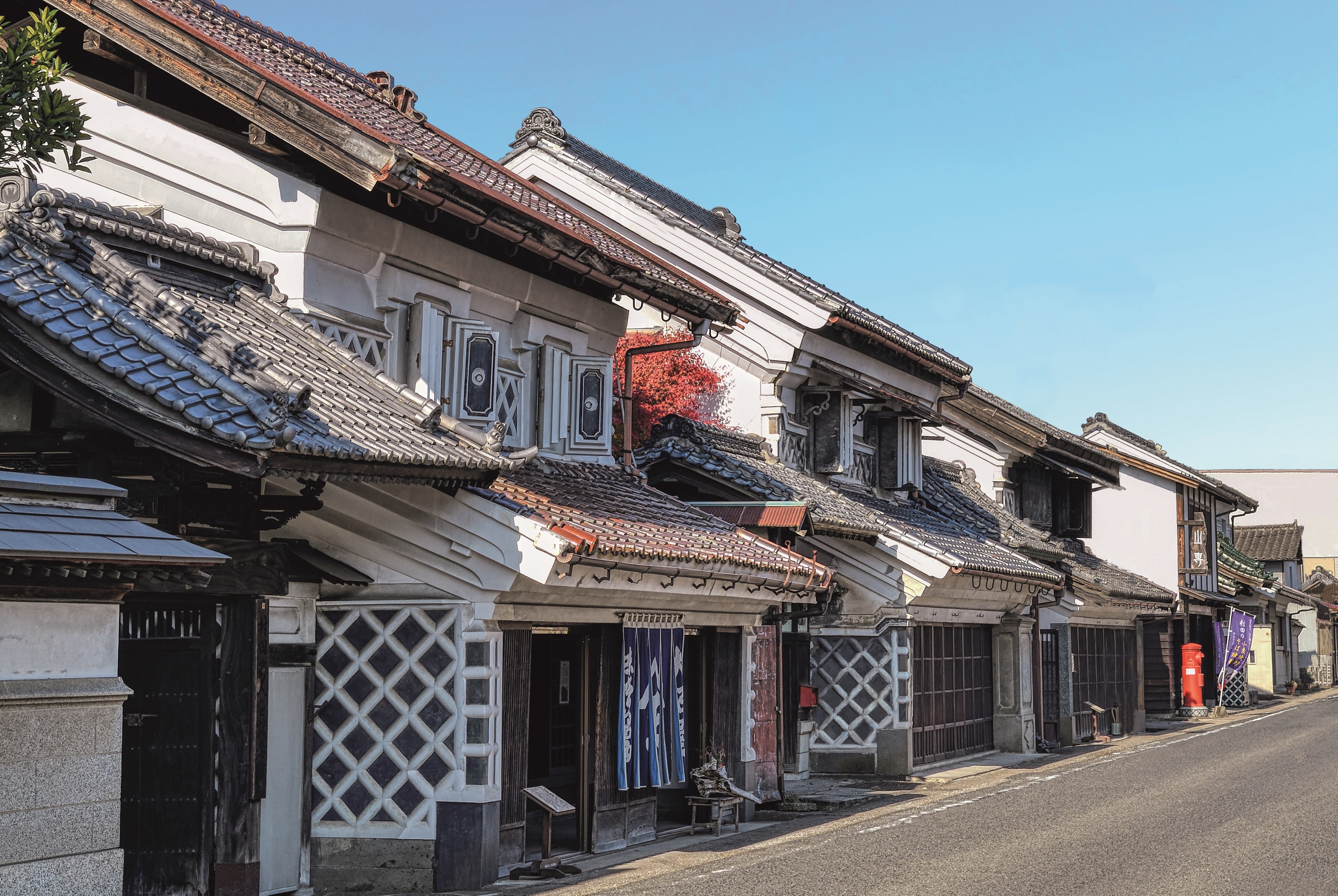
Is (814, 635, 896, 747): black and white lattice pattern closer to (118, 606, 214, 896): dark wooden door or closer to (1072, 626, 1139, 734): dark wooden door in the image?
(1072, 626, 1139, 734): dark wooden door

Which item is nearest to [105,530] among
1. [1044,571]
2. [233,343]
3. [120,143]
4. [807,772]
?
[233,343]

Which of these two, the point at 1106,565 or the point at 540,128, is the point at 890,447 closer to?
the point at 540,128

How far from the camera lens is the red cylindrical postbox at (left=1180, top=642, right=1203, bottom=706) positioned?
42.3 m

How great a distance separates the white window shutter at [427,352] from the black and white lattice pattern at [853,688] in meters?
11.2

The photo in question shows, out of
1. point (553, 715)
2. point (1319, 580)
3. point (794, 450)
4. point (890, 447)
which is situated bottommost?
point (553, 715)

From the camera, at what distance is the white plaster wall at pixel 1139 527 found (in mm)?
43000

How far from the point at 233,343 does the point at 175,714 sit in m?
3.07

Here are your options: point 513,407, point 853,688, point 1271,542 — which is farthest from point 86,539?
point 1271,542

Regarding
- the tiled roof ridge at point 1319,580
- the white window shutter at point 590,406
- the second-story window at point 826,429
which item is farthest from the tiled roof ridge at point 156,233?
the tiled roof ridge at point 1319,580

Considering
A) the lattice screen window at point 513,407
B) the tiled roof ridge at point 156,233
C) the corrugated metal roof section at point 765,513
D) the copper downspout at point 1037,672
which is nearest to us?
the tiled roof ridge at point 156,233

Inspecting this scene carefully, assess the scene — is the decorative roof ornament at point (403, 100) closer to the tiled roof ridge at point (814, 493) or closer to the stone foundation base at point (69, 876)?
the tiled roof ridge at point (814, 493)

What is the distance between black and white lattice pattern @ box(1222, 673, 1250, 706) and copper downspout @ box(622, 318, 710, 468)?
33.5 m

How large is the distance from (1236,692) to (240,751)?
4265 cm

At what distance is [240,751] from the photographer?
11070 mm
